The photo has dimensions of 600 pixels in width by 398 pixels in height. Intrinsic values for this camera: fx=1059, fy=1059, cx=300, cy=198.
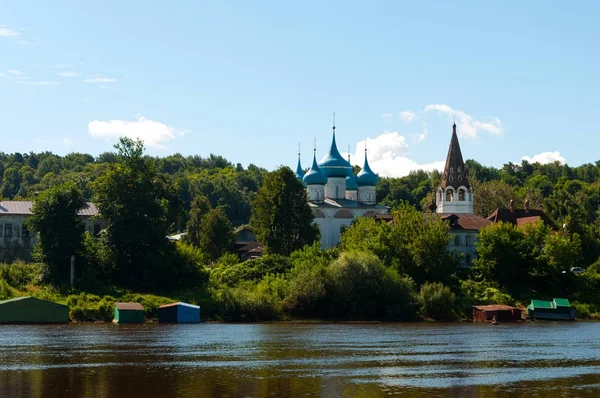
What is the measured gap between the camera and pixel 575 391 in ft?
121

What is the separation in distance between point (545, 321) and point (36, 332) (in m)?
40.4

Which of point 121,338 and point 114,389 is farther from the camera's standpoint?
point 121,338

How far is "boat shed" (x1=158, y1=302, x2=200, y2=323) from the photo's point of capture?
3004 inches

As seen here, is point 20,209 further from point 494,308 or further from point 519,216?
point 519,216

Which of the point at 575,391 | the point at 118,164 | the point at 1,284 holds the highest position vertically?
the point at 118,164

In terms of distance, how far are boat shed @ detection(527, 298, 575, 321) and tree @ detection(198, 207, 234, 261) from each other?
139ft

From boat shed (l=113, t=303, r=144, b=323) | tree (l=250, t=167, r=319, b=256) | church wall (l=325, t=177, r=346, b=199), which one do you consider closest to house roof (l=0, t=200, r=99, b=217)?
tree (l=250, t=167, r=319, b=256)

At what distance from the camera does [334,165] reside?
12525 cm

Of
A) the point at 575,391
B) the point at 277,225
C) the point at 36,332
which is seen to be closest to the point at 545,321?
the point at 277,225

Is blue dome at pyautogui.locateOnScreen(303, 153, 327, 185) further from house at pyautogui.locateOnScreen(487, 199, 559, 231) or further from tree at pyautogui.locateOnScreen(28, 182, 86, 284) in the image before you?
tree at pyautogui.locateOnScreen(28, 182, 86, 284)

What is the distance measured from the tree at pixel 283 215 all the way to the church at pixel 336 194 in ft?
57.9

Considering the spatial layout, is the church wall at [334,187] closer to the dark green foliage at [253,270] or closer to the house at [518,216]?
the house at [518,216]

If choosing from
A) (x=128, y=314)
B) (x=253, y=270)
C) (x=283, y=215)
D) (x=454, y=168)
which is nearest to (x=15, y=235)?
(x=253, y=270)

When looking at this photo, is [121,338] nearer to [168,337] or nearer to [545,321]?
[168,337]
